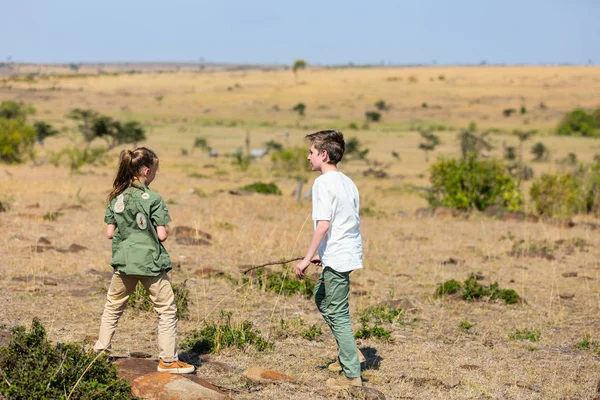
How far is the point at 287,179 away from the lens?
23.8 meters

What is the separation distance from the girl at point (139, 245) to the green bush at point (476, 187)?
12.0 meters

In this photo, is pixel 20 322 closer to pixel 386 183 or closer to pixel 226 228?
pixel 226 228

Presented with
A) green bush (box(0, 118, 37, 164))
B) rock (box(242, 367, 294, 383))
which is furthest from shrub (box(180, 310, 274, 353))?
green bush (box(0, 118, 37, 164))

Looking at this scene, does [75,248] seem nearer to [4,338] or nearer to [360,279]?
[360,279]

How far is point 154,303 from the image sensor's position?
17.4 feet

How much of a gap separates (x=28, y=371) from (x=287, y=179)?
19.3 meters

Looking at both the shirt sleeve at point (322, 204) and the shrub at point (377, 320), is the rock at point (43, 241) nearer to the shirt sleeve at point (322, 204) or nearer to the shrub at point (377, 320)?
the shrub at point (377, 320)

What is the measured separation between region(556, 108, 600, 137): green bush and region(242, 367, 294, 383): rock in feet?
153

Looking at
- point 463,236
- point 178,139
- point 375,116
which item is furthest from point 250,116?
point 463,236

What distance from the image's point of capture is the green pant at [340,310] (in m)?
5.29

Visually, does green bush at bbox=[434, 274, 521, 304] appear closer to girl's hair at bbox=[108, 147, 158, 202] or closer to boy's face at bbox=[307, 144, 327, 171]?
boy's face at bbox=[307, 144, 327, 171]

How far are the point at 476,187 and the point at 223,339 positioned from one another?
11187mm

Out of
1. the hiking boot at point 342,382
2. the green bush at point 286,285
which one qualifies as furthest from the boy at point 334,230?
the green bush at point 286,285

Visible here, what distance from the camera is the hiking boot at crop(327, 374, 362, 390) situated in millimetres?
5465
